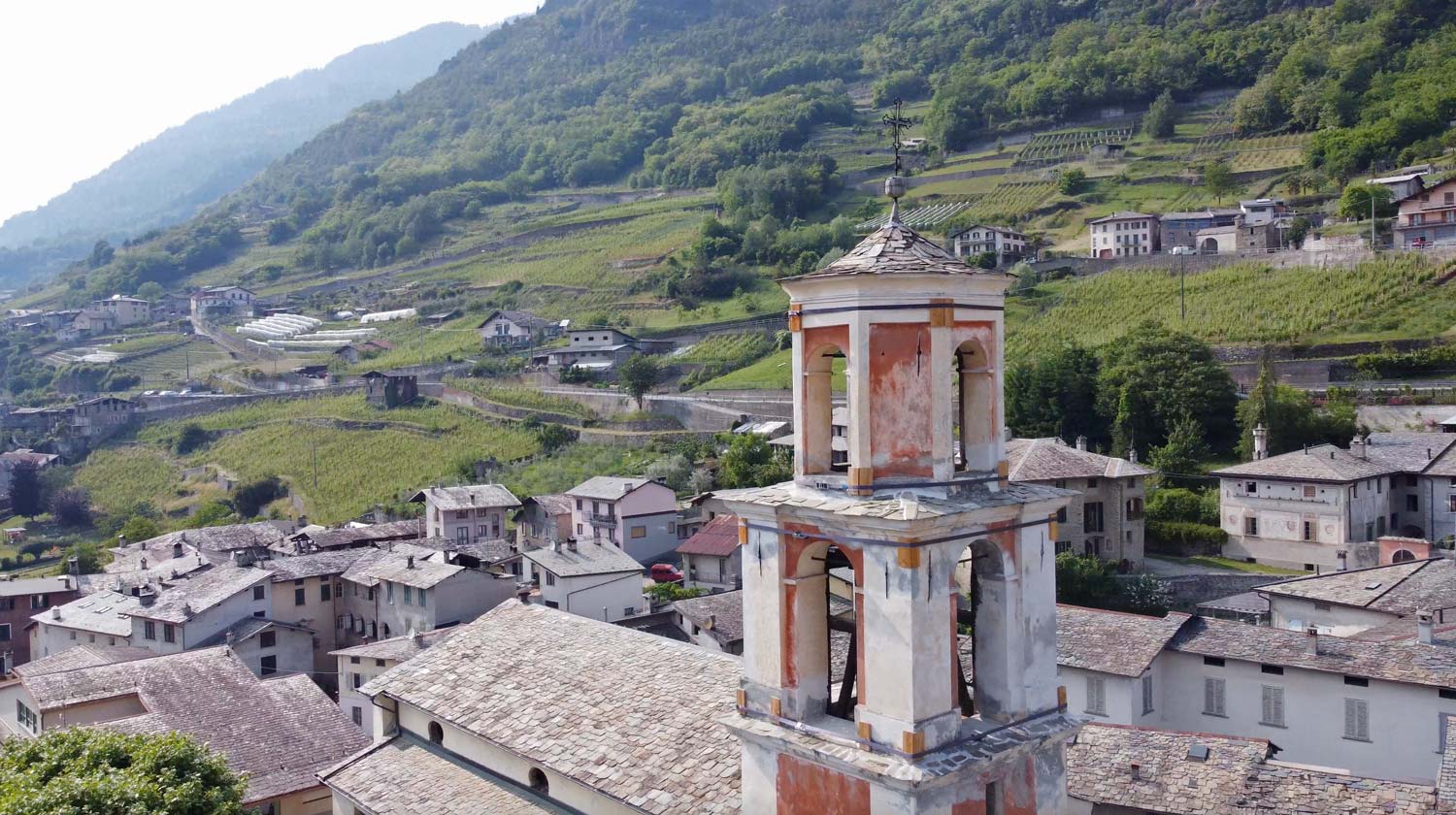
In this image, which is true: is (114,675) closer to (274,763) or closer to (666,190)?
(274,763)

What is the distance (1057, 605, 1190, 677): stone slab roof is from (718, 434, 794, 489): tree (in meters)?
21.8

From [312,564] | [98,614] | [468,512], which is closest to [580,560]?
[312,564]

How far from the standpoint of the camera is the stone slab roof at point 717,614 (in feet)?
107

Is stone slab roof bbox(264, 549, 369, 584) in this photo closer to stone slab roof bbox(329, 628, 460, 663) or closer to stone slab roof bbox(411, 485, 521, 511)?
stone slab roof bbox(411, 485, 521, 511)

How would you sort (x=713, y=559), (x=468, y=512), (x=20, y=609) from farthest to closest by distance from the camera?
(x=468, y=512), (x=20, y=609), (x=713, y=559)

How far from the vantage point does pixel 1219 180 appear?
78.4 metres

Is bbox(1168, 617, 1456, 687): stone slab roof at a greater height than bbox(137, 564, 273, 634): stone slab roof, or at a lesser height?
greater

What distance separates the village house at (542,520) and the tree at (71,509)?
34010 millimetres

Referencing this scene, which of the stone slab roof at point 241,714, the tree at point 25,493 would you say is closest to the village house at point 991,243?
the stone slab roof at point 241,714

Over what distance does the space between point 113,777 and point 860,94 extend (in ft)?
488

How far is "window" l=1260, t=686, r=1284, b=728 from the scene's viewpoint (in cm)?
2483

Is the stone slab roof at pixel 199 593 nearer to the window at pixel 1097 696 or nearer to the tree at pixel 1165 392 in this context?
the window at pixel 1097 696

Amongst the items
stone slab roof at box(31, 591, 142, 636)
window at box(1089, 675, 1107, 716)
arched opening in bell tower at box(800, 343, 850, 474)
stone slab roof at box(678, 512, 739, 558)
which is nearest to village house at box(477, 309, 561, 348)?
stone slab roof at box(678, 512, 739, 558)

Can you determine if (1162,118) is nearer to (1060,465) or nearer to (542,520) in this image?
(1060,465)
